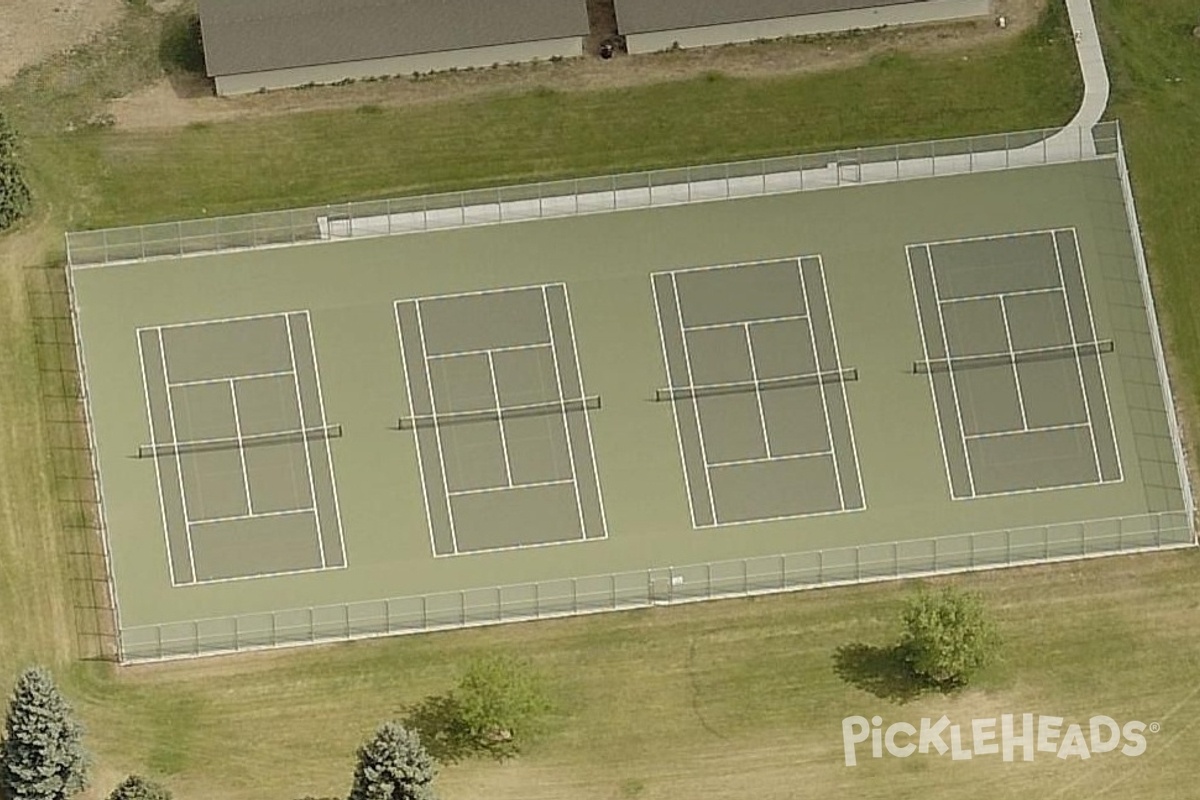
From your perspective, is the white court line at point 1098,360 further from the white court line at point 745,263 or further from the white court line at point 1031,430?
the white court line at point 745,263

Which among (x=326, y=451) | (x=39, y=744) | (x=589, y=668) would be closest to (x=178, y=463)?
(x=326, y=451)

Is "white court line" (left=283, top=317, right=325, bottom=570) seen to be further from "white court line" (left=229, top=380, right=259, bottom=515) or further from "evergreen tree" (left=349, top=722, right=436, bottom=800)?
"evergreen tree" (left=349, top=722, right=436, bottom=800)

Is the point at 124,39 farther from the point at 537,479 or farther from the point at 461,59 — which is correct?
the point at 537,479

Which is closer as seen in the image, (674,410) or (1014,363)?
(674,410)

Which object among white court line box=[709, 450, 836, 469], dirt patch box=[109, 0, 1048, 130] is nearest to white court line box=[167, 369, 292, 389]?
dirt patch box=[109, 0, 1048, 130]

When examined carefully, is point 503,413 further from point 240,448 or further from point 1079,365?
point 1079,365

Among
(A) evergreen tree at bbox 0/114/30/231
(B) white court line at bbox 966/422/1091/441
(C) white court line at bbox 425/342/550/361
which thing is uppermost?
(A) evergreen tree at bbox 0/114/30/231
